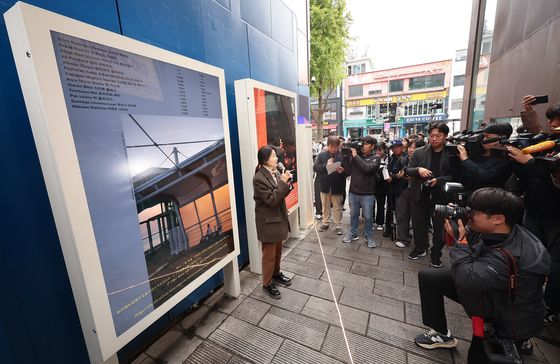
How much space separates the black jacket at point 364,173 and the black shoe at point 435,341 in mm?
2225

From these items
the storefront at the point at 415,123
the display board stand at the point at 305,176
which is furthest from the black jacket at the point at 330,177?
the storefront at the point at 415,123

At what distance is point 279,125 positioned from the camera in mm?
3834

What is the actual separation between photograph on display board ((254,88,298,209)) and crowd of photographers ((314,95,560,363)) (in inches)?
37.4

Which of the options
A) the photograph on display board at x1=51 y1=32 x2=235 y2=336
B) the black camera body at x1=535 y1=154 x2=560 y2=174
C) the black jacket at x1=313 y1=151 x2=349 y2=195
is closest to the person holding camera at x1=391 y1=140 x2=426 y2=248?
the black jacket at x1=313 y1=151 x2=349 y2=195

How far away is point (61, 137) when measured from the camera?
4.31 ft

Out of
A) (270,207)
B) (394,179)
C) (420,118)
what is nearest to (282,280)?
(270,207)

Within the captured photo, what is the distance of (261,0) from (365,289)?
14.8 ft

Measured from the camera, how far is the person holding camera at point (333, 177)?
459 centimetres

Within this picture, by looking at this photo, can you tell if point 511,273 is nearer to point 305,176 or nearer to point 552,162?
point 552,162

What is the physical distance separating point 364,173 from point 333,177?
0.74 metres

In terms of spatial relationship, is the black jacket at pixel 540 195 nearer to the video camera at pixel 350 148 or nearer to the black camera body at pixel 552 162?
the black camera body at pixel 552 162

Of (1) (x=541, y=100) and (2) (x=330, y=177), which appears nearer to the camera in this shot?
(1) (x=541, y=100)

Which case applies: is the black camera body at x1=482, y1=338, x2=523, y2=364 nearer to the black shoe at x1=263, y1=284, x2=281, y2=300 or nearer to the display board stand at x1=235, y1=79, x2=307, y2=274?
the black shoe at x1=263, y1=284, x2=281, y2=300

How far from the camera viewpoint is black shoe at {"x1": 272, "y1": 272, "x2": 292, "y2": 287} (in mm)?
3184
